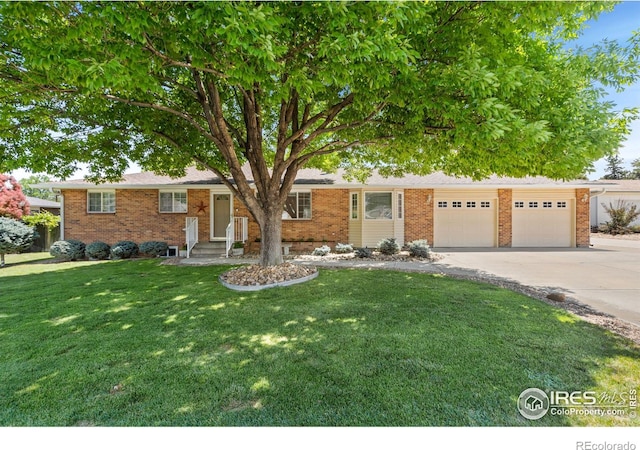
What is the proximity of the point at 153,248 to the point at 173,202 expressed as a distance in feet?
7.25

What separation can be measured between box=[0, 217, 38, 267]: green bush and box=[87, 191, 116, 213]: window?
232cm

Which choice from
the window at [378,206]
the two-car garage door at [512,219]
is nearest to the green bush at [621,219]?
the two-car garage door at [512,219]

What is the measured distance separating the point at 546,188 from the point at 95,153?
56.4 ft

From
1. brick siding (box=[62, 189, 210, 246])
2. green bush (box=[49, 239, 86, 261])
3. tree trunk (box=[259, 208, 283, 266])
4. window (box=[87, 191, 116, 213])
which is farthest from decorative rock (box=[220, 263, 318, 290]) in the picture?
window (box=[87, 191, 116, 213])

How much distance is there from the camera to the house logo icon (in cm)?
232

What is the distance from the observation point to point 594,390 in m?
2.58

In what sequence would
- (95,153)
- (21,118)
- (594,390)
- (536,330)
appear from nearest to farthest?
(594,390) < (536,330) < (21,118) < (95,153)

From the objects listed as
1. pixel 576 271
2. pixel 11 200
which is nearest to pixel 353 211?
pixel 576 271

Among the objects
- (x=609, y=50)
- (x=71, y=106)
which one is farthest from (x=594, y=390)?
(x=71, y=106)

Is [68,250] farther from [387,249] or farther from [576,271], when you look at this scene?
[576,271]

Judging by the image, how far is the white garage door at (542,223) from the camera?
42.2 ft

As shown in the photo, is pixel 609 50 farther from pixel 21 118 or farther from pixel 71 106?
→ pixel 21 118
